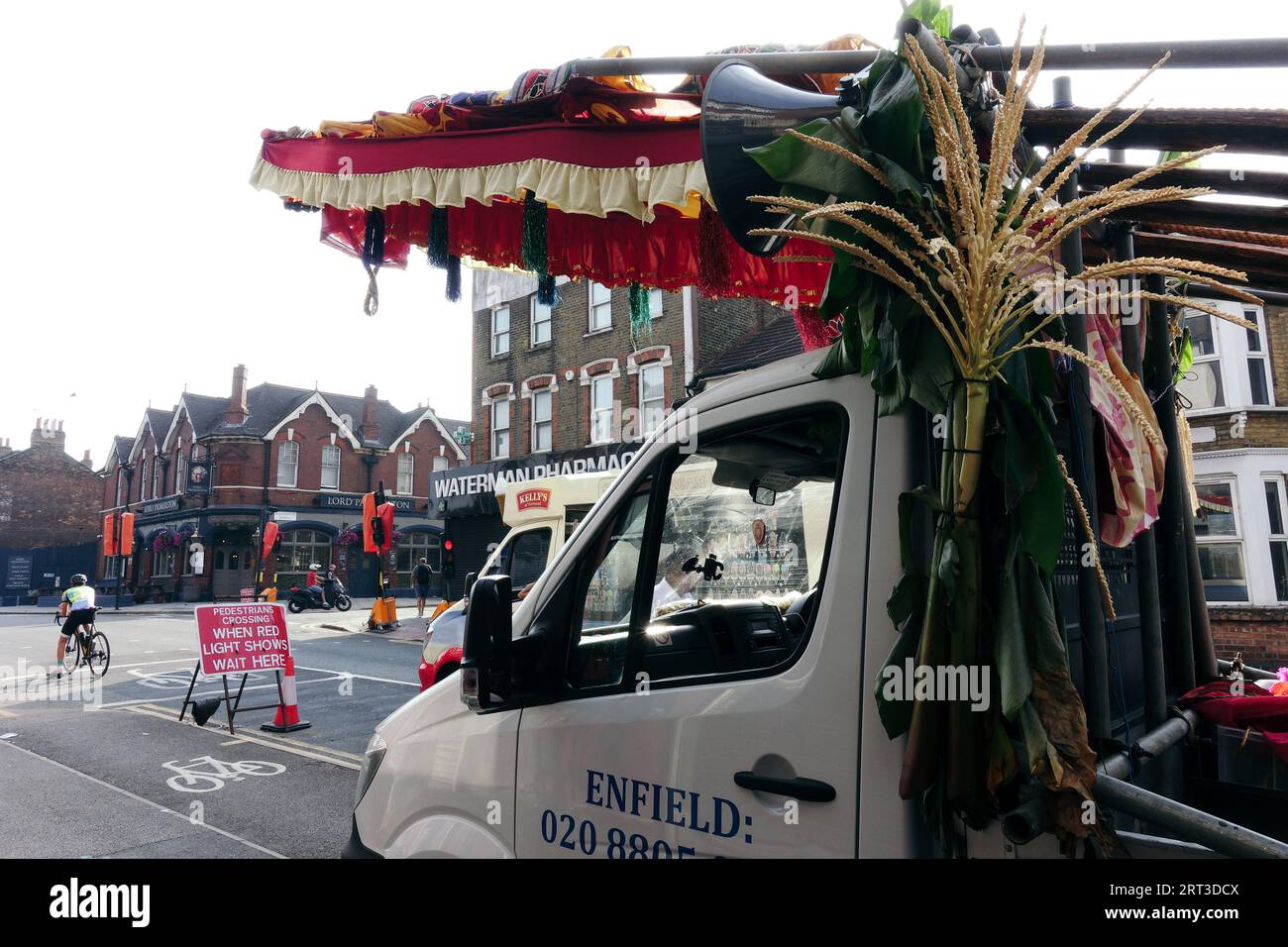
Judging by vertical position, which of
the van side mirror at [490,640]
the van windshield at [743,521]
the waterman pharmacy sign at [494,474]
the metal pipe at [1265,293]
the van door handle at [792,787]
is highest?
the waterman pharmacy sign at [494,474]

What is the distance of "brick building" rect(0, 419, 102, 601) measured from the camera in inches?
1980

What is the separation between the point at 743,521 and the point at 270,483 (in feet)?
146


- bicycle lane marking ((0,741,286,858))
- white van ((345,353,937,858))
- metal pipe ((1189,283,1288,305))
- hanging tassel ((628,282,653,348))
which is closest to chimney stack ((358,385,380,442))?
bicycle lane marking ((0,741,286,858))

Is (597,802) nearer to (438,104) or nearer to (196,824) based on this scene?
(438,104)

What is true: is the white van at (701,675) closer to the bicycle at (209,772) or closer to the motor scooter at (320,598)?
the bicycle at (209,772)

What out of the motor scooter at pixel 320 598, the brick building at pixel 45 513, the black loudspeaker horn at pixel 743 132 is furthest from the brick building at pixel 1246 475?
the brick building at pixel 45 513

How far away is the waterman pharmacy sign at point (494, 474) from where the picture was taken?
23.5 metres

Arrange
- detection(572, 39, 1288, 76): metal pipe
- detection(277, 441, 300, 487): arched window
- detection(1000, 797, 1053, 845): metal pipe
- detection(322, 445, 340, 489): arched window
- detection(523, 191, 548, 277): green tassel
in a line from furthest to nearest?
detection(322, 445, 340, 489): arched window → detection(277, 441, 300, 487): arched window → detection(523, 191, 548, 277): green tassel → detection(572, 39, 1288, 76): metal pipe → detection(1000, 797, 1053, 845): metal pipe

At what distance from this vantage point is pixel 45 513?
179ft

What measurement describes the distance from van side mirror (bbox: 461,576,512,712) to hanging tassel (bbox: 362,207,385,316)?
195 centimetres

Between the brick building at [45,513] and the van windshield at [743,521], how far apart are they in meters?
60.2

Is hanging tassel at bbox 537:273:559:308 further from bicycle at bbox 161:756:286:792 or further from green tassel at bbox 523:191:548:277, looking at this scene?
bicycle at bbox 161:756:286:792

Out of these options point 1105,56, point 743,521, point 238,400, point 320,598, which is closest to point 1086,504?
point 743,521
